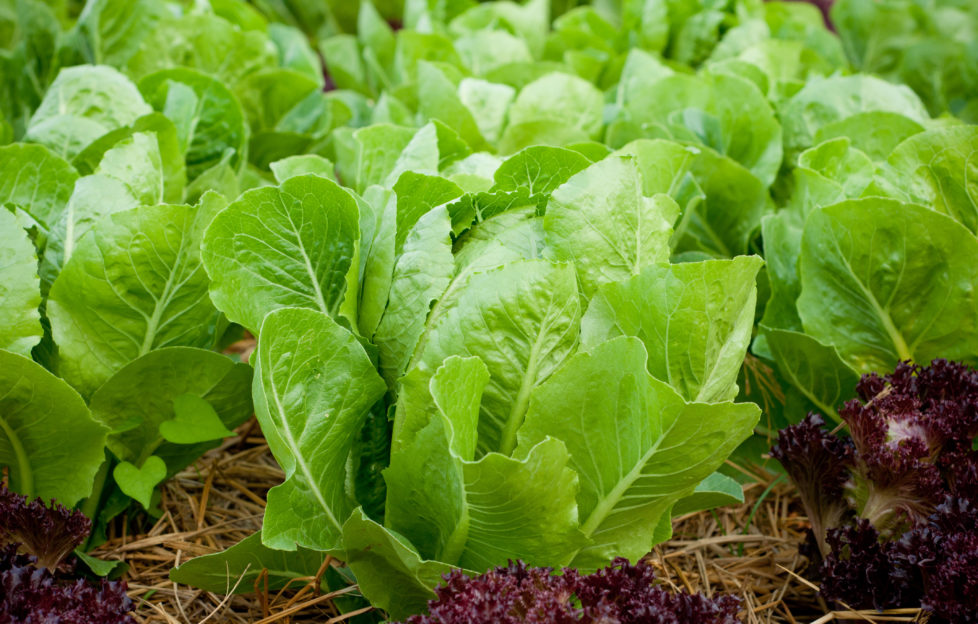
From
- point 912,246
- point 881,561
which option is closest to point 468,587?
point 881,561

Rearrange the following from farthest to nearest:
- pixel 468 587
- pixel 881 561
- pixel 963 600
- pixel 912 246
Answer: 1. pixel 912 246
2. pixel 881 561
3. pixel 963 600
4. pixel 468 587

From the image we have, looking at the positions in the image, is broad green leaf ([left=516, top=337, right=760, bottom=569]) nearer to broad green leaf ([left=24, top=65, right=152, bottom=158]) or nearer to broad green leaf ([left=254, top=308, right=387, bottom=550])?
broad green leaf ([left=254, top=308, right=387, bottom=550])

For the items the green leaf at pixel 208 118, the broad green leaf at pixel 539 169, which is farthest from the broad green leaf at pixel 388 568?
the green leaf at pixel 208 118

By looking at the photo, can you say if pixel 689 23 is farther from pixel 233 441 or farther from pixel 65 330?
pixel 65 330

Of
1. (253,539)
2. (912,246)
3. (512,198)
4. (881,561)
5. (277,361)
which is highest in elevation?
(512,198)

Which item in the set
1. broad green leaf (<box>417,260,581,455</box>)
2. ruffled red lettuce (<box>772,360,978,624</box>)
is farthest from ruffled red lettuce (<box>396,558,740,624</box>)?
ruffled red lettuce (<box>772,360,978,624</box>)

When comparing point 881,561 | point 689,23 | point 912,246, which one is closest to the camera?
point 881,561

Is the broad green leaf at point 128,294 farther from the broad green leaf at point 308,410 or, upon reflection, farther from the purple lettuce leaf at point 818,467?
the purple lettuce leaf at point 818,467
